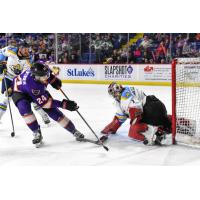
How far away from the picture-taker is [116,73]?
29.8 feet

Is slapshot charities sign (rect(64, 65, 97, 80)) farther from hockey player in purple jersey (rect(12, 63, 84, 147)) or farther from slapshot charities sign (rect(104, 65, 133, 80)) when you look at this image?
hockey player in purple jersey (rect(12, 63, 84, 147))

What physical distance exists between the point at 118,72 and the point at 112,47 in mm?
1069

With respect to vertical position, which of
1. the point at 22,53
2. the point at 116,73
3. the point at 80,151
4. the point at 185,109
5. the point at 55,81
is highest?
the point at 22,53

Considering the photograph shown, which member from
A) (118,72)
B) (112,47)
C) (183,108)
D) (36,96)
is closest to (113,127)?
(183,108)

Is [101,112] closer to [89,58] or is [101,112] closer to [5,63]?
[5,63]

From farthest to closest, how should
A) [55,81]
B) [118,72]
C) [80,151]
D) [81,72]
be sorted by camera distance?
[81,72]
[118,72]
[55,81]
[80,151]

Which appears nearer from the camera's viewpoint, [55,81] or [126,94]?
[126,94]

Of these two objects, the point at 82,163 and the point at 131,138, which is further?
the point at 131,138

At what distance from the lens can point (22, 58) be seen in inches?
175

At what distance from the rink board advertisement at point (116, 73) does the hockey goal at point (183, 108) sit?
496cm

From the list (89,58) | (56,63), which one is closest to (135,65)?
(89,58)

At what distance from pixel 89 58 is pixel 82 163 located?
6949 mm

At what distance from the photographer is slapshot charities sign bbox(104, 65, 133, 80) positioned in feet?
29.5

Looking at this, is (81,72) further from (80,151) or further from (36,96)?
(80,151)
